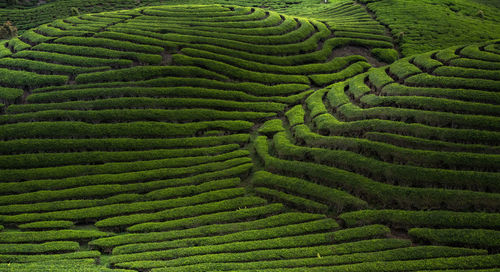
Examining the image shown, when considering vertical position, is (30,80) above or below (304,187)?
above

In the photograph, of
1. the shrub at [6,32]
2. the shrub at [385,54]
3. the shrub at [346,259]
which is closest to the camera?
the shrub at [346,259]

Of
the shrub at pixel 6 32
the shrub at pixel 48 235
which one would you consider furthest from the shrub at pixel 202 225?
the shrub at pixel 6 32

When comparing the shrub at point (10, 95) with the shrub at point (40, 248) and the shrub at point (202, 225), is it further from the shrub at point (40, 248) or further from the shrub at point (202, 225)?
the shrub at point (202, 225)

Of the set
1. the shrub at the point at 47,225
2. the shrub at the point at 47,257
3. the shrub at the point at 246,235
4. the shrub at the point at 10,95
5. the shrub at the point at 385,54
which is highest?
the shrub at the point at 10,95

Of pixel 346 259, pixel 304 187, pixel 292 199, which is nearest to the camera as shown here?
pixel 346 259

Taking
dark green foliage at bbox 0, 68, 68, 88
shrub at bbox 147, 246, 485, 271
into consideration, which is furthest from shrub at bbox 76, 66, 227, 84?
shrub at bbox 147, 246, 485, 271

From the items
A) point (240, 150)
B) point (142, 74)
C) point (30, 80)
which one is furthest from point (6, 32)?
point (240, 150)

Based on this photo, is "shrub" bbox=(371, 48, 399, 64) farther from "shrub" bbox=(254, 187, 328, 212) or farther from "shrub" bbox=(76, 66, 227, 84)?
"shrub" bbox=(254, 187, 328, 212)

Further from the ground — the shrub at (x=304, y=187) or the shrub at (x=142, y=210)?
the shrub at (x=304, y=187)

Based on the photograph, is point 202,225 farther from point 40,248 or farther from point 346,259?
point 40,248
